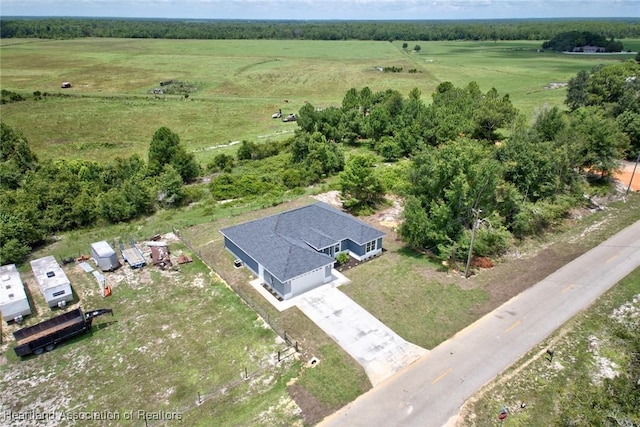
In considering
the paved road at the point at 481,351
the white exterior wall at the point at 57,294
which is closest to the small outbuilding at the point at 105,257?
the white exterior wall at the point at 57,294

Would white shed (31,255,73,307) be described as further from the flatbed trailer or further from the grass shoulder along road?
the grass shoulder along road

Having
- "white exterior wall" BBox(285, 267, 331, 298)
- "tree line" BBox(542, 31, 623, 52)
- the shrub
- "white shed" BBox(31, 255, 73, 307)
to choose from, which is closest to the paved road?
"white exterior wall" BBox(285, 267, 331, 298)

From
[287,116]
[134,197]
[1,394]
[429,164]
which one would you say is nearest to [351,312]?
[429,164]

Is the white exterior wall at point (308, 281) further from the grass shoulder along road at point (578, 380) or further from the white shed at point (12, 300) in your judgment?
the white shed at point (12, 300)

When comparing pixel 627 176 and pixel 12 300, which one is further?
pixel 627 176

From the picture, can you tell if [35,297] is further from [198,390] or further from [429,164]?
[429,164]

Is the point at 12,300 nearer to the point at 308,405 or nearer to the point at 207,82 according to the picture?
the point at 308,405

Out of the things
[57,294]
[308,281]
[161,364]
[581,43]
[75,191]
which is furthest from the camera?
[581,43]

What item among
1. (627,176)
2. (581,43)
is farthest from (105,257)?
(581,43)
